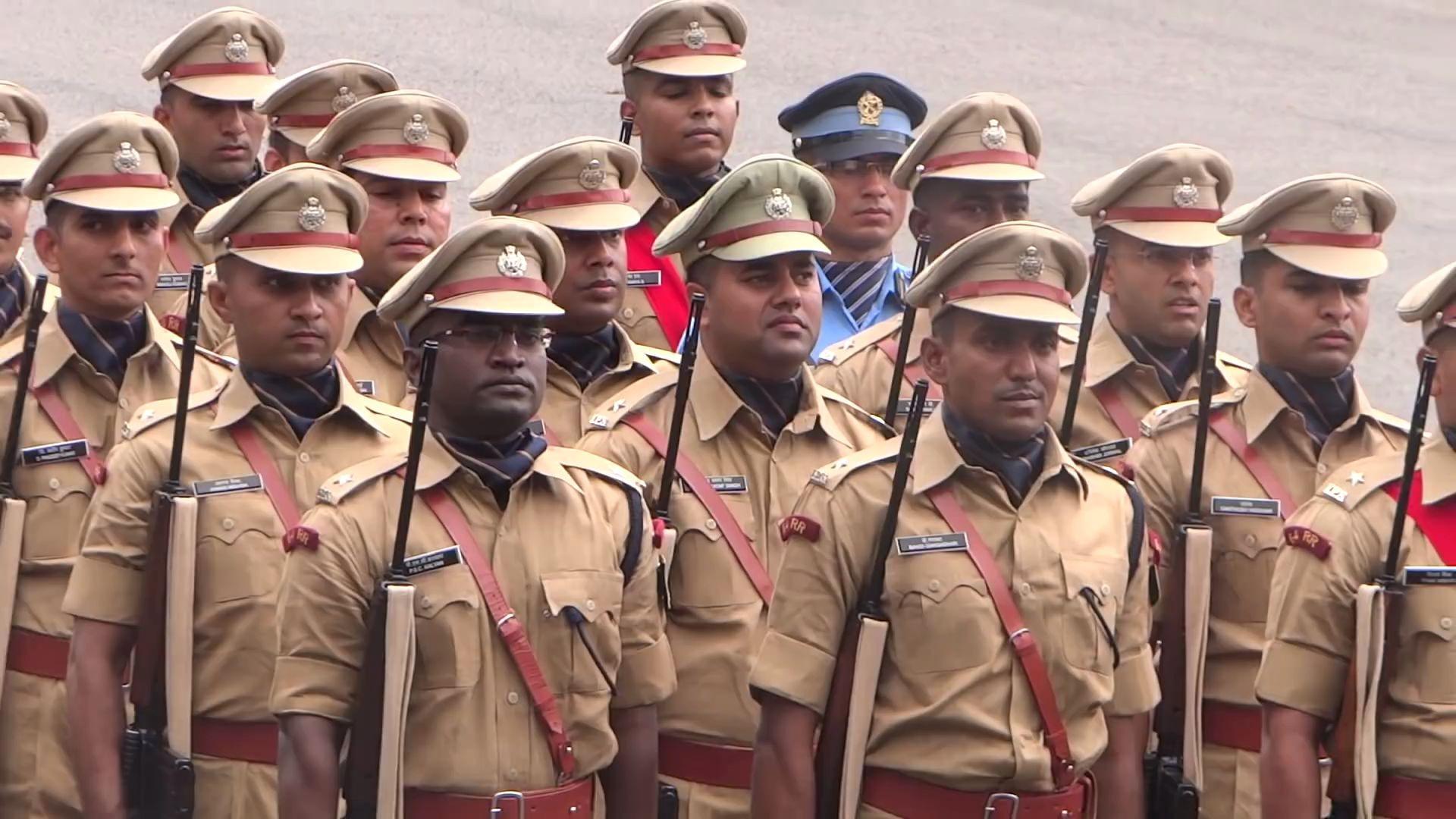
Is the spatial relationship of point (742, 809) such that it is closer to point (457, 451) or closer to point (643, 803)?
point (643, 803)

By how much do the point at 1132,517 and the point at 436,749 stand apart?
1603mm

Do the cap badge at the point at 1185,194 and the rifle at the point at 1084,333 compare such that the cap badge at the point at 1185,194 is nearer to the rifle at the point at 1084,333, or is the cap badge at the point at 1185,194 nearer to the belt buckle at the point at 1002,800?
the rifle at the point at 1084,333

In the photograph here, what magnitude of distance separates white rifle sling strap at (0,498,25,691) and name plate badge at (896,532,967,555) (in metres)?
2.36

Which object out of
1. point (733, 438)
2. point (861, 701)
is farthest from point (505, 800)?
point (733, 438)

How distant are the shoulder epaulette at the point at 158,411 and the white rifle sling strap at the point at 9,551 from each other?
1.58 feet

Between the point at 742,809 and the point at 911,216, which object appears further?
the point at 911,216

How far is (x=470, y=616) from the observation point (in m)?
6.45

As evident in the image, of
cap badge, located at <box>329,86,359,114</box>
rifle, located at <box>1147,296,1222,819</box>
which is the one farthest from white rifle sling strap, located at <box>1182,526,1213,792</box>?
cap badge, located at <box>329,86,359,114</box>

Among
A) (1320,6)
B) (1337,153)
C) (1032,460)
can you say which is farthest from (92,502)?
(1320,6)

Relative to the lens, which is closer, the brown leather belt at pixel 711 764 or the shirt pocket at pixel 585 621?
the shirt pocket at pixel 585 621

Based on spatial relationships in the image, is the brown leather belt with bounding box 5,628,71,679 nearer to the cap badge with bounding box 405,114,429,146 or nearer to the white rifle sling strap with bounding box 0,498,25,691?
the white rifle sling strap with bounding box 0,498,25,691

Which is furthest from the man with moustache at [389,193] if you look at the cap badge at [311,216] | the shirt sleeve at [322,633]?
the shirt sleeve at [322,633]

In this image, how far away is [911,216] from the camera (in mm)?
8938

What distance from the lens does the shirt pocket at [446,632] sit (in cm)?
641
